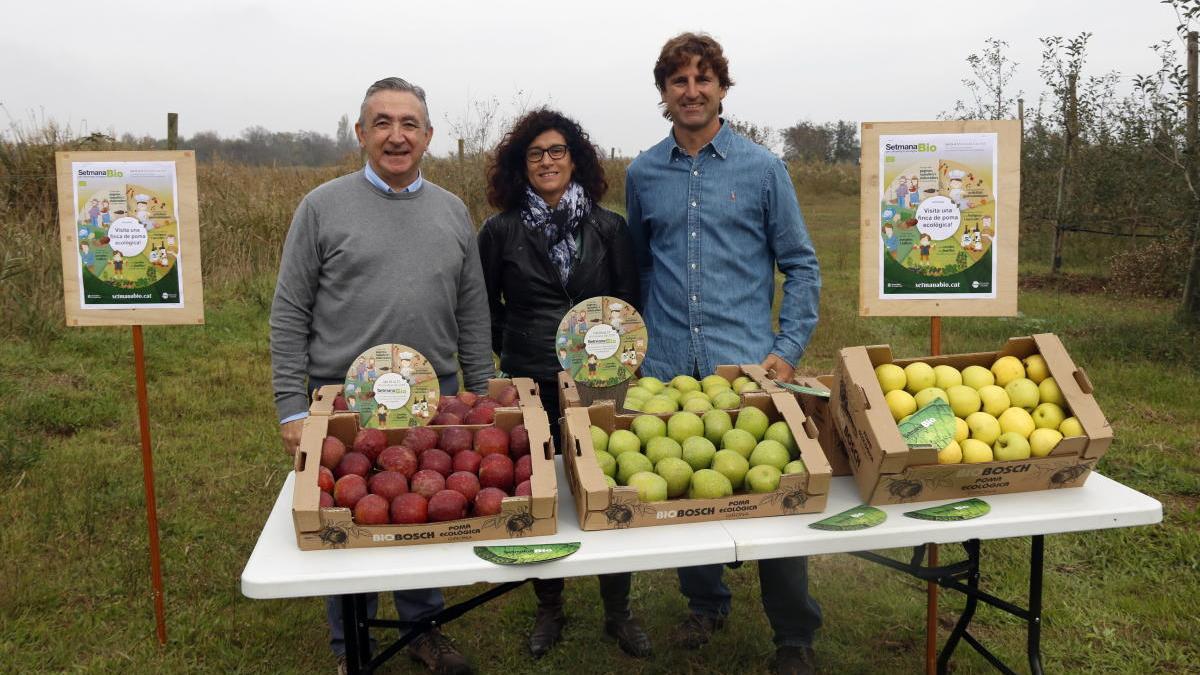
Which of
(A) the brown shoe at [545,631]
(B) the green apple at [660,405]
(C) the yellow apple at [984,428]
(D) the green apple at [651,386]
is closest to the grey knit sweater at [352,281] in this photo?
(D) the green apple at [651,386]

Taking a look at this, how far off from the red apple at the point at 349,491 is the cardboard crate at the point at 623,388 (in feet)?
1.97

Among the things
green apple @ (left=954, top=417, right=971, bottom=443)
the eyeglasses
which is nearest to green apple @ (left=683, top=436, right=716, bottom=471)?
green apple @ (left=954, top=417, right=971, bottom=443)

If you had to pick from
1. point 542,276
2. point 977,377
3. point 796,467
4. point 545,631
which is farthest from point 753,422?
point 545,631

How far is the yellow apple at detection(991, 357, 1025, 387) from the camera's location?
2.49 metres

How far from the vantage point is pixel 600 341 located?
2553mm

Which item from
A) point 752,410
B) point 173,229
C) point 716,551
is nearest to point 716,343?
point 752,410

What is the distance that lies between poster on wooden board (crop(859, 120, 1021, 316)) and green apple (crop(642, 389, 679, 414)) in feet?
2.35

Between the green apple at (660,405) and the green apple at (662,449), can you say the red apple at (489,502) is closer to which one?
the green apple at (662,449)

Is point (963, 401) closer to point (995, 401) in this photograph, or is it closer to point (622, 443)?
point (995, 401)

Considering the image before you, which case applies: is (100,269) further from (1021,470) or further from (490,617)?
(1021,470)

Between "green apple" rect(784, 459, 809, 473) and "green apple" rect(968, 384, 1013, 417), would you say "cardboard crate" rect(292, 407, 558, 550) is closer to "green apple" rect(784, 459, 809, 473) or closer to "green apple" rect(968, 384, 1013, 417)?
"green apple" rect(784, 459, 809, 473)

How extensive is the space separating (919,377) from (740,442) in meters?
0.56

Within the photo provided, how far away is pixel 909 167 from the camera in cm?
272

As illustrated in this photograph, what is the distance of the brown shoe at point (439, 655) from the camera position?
3307 mm
